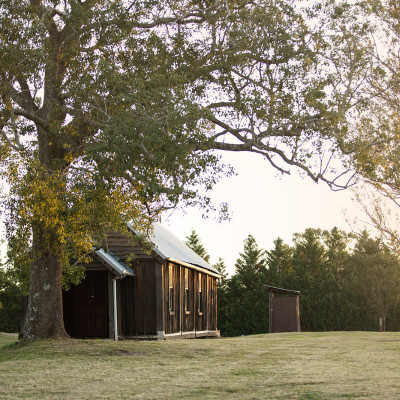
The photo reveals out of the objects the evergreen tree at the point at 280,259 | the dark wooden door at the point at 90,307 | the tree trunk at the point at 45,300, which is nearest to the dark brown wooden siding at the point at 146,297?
the dark wooden door at the point at 90,307

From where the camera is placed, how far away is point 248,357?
50.2 feet

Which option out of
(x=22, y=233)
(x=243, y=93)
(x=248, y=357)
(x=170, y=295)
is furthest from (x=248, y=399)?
(x=170, y=295)

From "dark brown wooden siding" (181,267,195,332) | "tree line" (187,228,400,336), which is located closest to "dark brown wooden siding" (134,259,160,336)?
"dark brown wooden siding" (181,267,195,332)

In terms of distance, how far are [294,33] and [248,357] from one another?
8.31m

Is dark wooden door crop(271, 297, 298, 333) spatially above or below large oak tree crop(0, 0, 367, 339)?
below

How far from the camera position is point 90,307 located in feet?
86.1

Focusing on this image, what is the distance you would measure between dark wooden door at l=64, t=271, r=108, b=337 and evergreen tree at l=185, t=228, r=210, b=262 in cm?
3830

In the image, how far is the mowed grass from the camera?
979 centimetres

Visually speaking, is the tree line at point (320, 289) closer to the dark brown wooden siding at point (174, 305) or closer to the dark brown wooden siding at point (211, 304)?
the dark brown wooden siding at point (211, 304)

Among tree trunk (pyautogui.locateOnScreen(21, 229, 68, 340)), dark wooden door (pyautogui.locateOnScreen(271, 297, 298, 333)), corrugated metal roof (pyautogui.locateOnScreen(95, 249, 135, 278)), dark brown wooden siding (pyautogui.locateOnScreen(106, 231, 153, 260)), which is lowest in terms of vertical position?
dark wooden door (pyautogui.locateOnScreen(271, 297, 298, 333))

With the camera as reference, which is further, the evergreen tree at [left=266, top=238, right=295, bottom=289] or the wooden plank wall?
the evergreen tree at [left=266, top=238, right=295, bottom=289]

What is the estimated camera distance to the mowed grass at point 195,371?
9.79 meters

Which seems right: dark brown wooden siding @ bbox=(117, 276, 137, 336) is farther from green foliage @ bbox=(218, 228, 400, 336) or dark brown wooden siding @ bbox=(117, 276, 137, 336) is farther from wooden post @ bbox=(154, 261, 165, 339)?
green foliage @ bbox=(218, 228, 400, 336)

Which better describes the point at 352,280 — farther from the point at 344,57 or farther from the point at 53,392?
the point at 53,392
